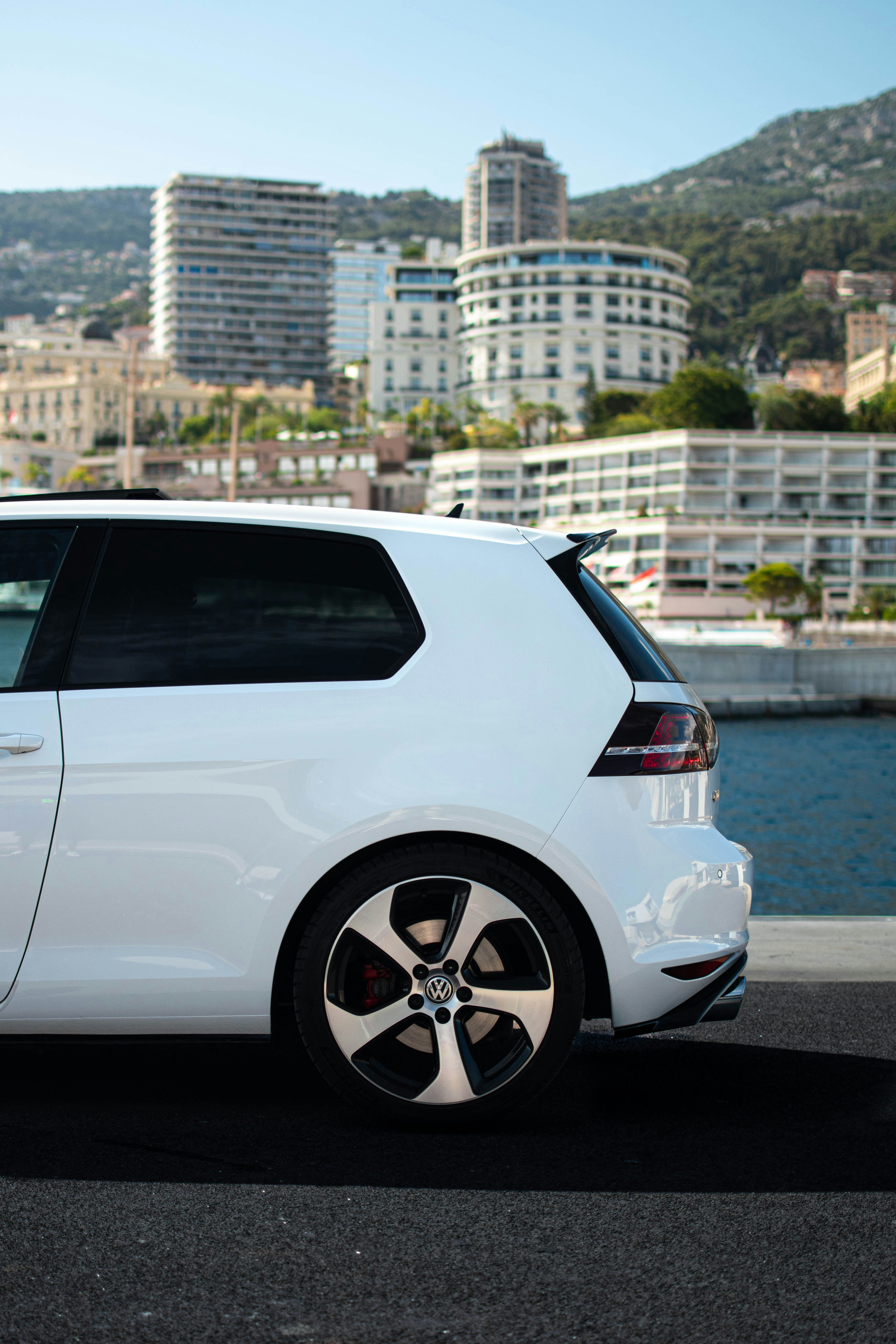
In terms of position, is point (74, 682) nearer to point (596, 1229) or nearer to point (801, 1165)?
point (596, 1229)

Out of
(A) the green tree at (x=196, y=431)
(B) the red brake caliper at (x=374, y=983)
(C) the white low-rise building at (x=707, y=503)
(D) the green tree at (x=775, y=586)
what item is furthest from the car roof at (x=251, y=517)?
(A) the green tree at (x=196, y=431)

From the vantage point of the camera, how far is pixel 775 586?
276 ft

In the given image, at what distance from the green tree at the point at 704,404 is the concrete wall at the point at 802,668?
6424 cm

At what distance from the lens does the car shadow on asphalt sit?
121 inches

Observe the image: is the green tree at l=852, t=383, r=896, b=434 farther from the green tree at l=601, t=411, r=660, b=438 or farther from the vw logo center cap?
the vw logo center cap

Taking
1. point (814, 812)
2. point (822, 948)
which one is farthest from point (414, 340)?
point (822, 948)

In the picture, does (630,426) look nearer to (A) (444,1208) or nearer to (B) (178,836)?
(B) (178,836)

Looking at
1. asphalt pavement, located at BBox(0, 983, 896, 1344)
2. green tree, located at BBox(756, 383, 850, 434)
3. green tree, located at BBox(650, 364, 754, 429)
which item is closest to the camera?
asphalt pavement, located at BBox(0, 983, 896, 1344)

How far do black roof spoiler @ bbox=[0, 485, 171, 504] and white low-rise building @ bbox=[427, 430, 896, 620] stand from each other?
3371 inches

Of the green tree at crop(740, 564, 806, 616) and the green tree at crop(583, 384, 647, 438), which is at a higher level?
the green tree at crop(583, 384, 647, 438)

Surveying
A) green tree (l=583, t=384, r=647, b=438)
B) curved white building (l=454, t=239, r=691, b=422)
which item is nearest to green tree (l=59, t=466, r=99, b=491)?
curved white building (l=454, t=239, r=691, b=422)

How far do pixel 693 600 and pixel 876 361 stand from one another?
4408 inches

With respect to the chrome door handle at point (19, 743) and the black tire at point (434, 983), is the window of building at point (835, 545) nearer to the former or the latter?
the black tire at point (434, 983)

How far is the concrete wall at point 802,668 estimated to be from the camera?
2411 inches
